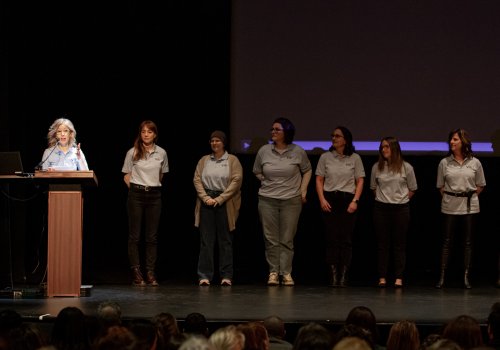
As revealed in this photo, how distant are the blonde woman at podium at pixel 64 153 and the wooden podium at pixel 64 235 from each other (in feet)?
1.07

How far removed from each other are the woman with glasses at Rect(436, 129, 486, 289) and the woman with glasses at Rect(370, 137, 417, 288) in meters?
0.33

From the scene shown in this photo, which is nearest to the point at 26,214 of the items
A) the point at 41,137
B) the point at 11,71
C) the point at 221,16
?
the point at 41,137

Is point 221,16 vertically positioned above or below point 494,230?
above

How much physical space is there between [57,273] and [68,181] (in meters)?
0.71

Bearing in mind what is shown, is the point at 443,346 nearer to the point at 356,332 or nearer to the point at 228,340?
the point at 356,332

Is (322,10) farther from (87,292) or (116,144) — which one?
(87,292)

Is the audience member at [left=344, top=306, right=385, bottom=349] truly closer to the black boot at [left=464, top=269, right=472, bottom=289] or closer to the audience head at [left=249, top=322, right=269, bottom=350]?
the audience head at [left=249, top=322, right=269, bottom=350]

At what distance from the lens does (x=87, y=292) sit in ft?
23.7

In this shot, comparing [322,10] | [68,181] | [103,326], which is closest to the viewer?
[103,326]

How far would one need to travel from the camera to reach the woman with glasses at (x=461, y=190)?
26.6 feet

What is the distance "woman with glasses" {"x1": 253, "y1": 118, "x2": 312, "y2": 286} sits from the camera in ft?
27.1

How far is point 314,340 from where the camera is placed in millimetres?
3713

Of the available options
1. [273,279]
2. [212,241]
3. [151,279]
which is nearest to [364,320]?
[273,279]

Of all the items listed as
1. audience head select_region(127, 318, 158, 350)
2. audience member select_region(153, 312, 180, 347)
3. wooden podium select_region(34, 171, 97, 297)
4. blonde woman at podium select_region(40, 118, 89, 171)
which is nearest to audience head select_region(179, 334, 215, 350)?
audience head select_region(127, 318, 158, 350)
